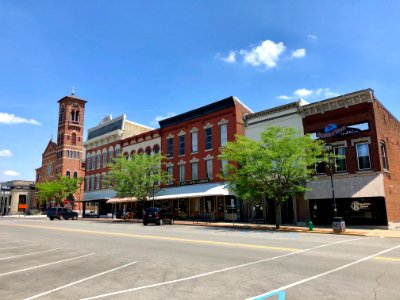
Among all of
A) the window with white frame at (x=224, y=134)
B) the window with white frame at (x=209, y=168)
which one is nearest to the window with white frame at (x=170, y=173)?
the window with white frame at (x=209, y=168)

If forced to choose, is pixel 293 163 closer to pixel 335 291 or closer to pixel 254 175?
pixel 254 175

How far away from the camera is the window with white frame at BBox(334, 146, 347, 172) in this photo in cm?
2706

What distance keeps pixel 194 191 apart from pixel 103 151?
24.1 meters

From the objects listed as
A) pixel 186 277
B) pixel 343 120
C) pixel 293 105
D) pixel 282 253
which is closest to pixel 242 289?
pixel 186 277

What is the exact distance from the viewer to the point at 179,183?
39.6 metres

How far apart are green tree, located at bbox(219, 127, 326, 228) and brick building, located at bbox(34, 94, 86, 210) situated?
62.0 m

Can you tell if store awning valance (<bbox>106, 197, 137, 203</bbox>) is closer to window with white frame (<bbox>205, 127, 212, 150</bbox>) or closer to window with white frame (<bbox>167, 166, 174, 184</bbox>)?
window with white frame (<bbox>167, 166, 174, 184</bbox>)

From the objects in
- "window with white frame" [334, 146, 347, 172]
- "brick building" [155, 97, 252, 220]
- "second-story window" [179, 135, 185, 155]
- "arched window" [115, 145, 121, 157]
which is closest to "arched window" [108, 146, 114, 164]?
"arched window" [115, 145, 121, 157]

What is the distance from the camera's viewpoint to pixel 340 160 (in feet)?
89.4

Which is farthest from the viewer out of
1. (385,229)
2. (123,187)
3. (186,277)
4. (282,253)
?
(123,187)

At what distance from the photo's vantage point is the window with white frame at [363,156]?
25.9 metres

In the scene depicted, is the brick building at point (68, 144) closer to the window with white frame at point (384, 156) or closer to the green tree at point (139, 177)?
the green tree at point (139, 177)

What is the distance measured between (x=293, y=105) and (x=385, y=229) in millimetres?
12754

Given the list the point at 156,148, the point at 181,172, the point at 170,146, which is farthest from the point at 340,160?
the point at 156,148
